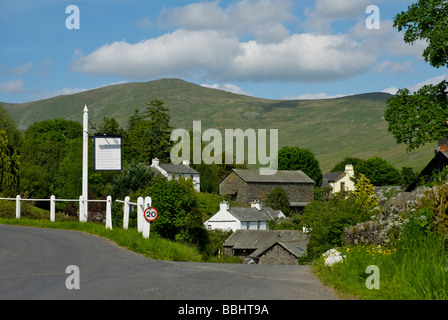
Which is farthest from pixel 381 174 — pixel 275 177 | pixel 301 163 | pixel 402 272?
pixel 402 272

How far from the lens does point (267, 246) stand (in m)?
70.1

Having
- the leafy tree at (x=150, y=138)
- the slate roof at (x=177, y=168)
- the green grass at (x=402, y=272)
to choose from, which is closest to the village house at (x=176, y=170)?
the slate roof at (x=177, y=168)

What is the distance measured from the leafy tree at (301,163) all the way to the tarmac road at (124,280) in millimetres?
115020

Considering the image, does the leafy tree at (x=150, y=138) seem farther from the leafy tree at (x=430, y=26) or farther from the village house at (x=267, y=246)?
the leafy tree at (x=430, y=26)

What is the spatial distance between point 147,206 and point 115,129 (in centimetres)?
10380

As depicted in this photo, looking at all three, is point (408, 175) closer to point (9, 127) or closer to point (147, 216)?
point (9, 127)

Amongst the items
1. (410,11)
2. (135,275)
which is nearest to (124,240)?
(135,275)

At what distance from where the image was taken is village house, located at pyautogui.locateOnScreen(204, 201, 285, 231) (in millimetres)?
87438

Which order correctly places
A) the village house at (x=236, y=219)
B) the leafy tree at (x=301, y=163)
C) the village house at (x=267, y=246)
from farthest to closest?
1. the leafy tree at (x=301, y=163)
2. the village house at (x=236, y=219)
3. the village house at (x=267, y=246)

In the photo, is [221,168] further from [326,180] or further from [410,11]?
[410,11]

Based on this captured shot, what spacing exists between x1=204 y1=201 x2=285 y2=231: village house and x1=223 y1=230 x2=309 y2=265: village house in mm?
6936

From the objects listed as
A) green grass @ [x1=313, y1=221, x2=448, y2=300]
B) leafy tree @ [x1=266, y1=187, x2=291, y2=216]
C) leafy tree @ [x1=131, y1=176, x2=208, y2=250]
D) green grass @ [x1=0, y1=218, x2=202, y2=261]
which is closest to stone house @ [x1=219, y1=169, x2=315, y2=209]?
leafy tree @ [x1=266, y1=187, x2=291, y2=216]

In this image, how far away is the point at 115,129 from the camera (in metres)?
120

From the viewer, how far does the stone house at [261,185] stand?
110m
